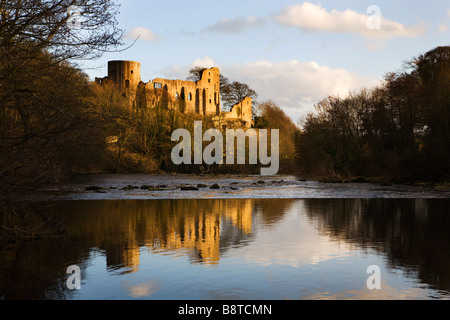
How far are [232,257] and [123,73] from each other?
63.6m

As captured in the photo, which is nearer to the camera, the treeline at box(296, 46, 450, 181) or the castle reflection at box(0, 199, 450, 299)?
the castle reflection at box(0, 199, 450, 299)

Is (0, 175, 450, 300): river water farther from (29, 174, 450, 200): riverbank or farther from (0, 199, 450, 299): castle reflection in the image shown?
(29, 174, 450, 200): riverbank

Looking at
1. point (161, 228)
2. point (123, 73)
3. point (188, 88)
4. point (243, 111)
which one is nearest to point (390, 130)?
point (161, 228)

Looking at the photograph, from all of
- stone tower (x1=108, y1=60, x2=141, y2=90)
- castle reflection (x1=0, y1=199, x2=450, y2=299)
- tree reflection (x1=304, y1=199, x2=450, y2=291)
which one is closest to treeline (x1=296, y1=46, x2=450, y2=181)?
tree reflection (x1=304, y1=199, x2=450, y2=291)

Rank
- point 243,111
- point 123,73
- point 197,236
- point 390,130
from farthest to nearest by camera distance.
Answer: point 243,111 → point 123,73 → point 390,130 → point 197,236

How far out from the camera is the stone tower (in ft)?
226

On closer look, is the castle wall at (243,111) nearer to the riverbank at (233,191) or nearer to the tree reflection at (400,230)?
the riverbank at (233,191)

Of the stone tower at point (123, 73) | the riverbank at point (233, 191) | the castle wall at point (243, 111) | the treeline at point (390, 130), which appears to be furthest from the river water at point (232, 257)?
the castle wall at point (243, 111)

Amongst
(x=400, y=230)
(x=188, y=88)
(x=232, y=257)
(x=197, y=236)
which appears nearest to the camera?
(x=232, y=257)

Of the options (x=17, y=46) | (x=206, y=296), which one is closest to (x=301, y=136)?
(x=17, y=46)

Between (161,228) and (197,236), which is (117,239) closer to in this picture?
(197,236)

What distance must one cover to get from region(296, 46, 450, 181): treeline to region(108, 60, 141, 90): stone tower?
31.2 metres

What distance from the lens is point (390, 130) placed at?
34.7 metres
